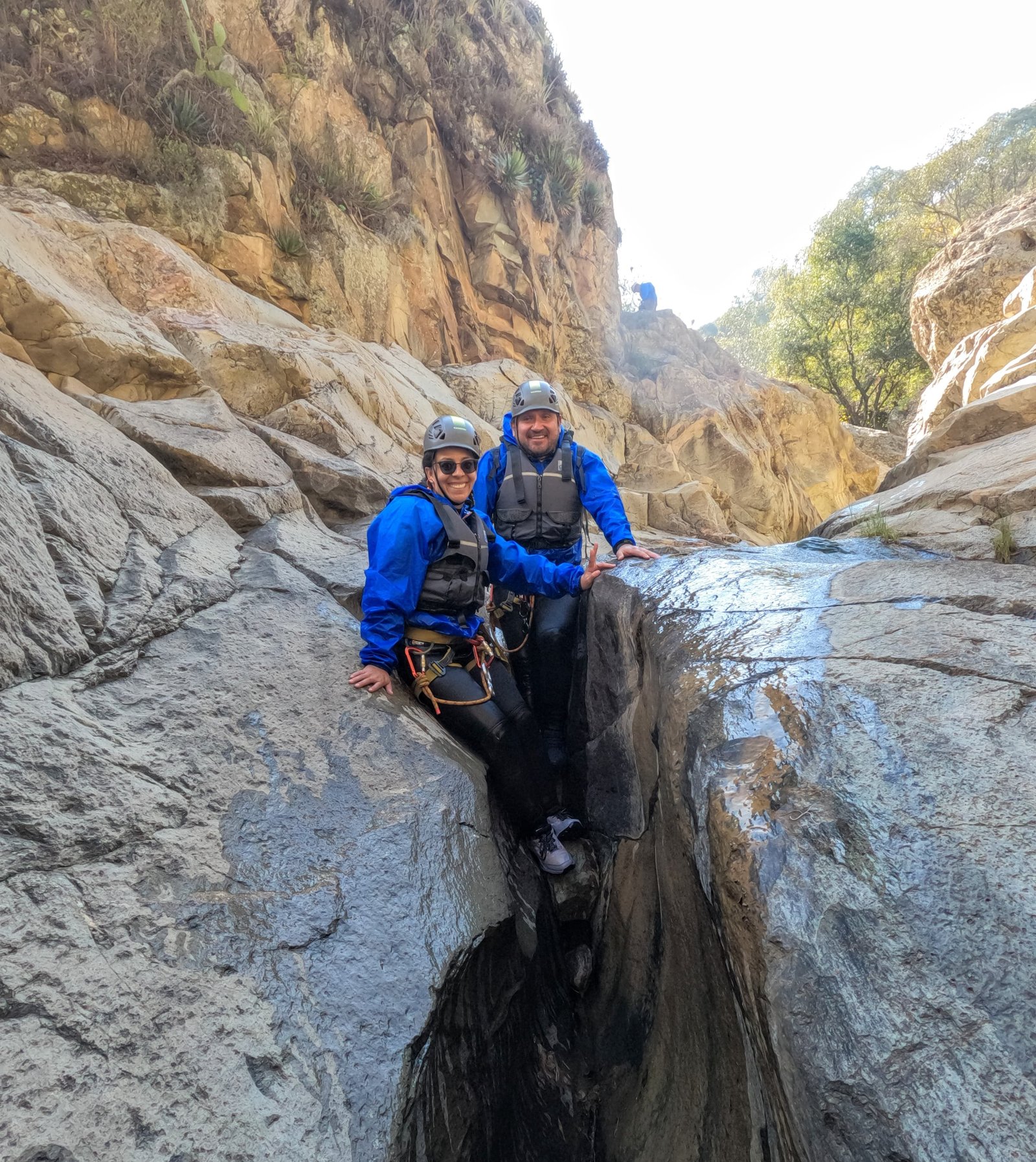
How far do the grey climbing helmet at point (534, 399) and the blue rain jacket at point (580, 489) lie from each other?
0.13m

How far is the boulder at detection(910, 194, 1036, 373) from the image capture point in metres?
13.1

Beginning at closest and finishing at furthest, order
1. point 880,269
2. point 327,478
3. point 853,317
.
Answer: point 327,478 < point 880,269 < point 853,317

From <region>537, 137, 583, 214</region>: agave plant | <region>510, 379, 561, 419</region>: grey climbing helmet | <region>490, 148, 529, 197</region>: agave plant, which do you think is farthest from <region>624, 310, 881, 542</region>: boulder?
<region>510, 379, 561, 419</region>: grey climbing helmet


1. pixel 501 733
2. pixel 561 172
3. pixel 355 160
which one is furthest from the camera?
pixel 561 172

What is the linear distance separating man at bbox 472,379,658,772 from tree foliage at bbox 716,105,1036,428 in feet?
78.5

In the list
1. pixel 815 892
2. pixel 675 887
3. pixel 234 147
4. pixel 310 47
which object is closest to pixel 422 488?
pixel 675 887

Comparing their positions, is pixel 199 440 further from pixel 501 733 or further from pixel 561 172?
pixel 561 172

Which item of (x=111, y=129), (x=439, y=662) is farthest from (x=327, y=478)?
(x=111, y=129)

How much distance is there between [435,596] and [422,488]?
66cm

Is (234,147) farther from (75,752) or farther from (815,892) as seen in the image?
(815,892)

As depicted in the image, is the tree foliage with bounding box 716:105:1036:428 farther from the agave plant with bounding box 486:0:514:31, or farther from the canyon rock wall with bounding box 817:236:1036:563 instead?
the agave plant with bounding box 486:0:514:31

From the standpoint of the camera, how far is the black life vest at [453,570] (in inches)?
144

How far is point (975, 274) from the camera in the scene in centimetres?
1364

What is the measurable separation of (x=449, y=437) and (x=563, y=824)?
2.46 meters
